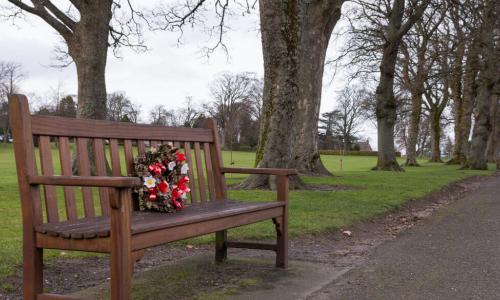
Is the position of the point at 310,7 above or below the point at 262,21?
above

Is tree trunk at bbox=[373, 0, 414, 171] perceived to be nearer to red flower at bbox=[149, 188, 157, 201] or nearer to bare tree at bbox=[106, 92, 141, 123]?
red flower at bbox=[149, 188, 157, 201]

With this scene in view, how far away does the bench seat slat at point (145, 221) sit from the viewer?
3.31 metres

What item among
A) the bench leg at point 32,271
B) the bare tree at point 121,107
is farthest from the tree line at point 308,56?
the bare tree at point 121,107

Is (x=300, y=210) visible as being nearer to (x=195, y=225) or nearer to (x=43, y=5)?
(x=195, y=225)

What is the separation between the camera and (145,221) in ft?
12.0

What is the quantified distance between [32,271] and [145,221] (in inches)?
29.4

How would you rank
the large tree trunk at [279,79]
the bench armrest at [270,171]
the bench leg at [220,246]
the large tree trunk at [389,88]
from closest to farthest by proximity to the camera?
the bench armrest at [270,171]
the bench leg at [220,246]
the large tree trunk at [279,79]
the large tree trunk at [389,88]

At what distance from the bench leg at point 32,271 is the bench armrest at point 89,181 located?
1.40ft

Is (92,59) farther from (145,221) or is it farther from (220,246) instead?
(145,221)

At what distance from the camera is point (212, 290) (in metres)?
4.52

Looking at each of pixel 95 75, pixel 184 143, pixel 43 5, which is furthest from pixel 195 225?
pixel 43 5

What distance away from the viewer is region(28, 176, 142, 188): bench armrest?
3113 mm

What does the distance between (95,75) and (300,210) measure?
320 inches

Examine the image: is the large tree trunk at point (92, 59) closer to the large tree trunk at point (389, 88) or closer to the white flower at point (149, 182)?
the white flower at point (149, 182)
